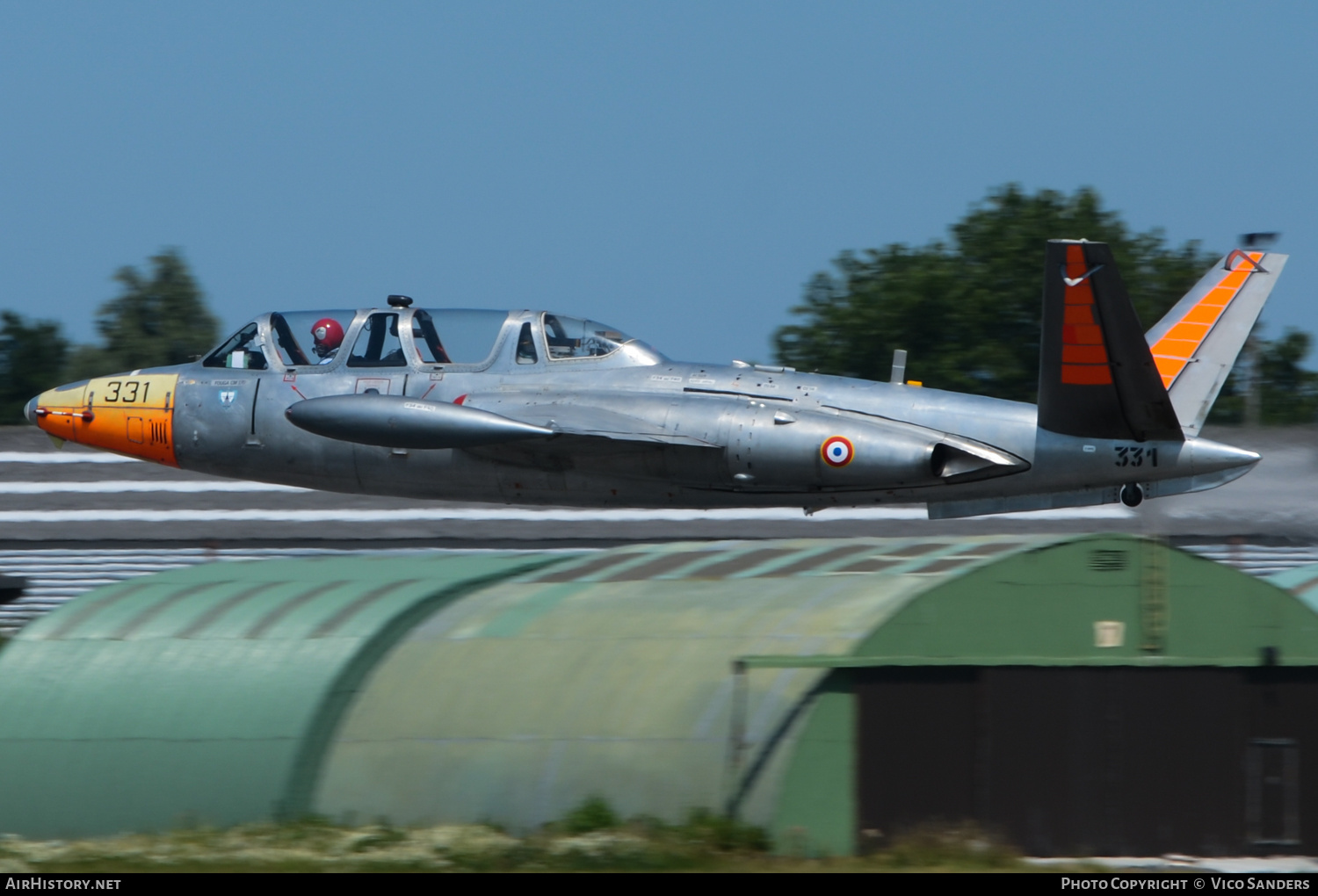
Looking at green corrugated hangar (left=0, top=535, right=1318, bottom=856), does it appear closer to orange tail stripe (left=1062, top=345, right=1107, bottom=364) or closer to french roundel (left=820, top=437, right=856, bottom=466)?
orange tail stripe (left=1062, top=345, right=1107, bottom=364)

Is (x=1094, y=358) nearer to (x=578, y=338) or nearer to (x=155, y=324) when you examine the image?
(x=578, y=338)

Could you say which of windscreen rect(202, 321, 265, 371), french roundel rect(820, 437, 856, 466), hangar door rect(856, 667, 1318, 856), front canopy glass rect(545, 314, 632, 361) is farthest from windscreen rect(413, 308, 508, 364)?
hangar door rect(856, 667, 1318, 856)

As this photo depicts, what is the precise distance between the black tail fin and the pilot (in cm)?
→ 844

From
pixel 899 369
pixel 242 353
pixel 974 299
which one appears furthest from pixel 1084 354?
pixel 974 299

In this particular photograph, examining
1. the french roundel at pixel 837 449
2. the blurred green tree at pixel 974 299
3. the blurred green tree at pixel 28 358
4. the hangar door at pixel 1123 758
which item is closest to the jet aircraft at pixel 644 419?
the french roundel at pixel 837 449

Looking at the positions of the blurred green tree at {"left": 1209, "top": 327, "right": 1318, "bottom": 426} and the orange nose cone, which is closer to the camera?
the orange nose cone

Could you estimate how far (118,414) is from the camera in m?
21.1

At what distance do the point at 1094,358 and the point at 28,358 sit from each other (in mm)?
63154

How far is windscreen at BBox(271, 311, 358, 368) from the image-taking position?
20.1 m

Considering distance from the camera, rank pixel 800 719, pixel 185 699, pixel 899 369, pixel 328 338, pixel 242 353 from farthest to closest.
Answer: pixel 242 353
pixel 328 338
pixel 899 369
pixel 185 699
pixel 800 719

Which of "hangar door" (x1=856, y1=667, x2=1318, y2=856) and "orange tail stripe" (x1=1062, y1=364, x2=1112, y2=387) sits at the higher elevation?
"orange tail stripe" (x1=1062, y1=364, x2=1112, y2=387)

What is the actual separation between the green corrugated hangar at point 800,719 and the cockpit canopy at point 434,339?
446 centimetres
